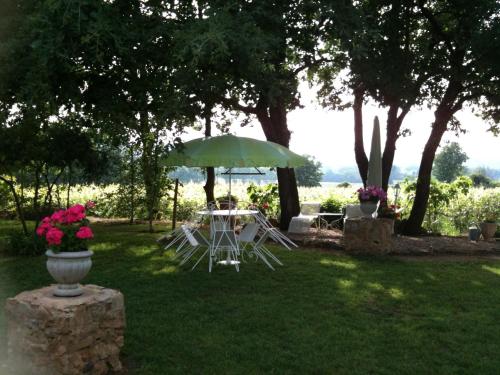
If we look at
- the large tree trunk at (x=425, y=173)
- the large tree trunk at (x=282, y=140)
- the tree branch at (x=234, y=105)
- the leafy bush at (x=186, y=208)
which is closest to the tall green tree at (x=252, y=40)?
the tree branch at (x=234, y=105)

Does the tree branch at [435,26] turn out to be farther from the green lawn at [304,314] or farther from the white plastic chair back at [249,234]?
the white plastic chair back at [249,234]

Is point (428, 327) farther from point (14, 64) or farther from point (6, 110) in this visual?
point (6, 110)

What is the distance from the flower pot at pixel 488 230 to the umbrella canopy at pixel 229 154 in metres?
6.18

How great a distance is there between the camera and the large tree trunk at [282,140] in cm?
1263

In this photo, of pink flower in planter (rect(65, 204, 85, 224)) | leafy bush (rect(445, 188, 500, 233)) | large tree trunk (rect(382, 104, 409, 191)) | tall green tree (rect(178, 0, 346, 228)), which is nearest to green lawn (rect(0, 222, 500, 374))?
pink flower in planter (rect(65, 204, 85, 224))

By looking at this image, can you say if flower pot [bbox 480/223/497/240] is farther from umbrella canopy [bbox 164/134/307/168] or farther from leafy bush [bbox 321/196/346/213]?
umbrella canopy [bbox 164/134/307/168]

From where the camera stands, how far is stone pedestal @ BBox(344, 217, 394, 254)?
377 inches

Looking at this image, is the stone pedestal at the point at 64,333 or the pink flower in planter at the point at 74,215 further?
the pink flower in planter at the point at 74,215

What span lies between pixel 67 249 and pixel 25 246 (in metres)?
5.93

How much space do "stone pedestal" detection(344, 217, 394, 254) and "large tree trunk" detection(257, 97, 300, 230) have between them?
3.36 m

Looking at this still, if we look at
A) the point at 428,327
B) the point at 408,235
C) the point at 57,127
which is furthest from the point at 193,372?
the point at 408,235

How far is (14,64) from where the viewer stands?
7.87m

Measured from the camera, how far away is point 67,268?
3844 mm

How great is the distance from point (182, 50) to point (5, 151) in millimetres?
4442
